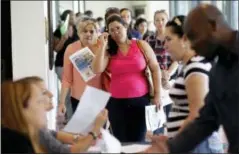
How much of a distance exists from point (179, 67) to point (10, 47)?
885 millimetres

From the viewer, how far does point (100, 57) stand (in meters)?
1.91

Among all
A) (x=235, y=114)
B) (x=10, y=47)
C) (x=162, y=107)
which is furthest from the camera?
(x=10, y=47)

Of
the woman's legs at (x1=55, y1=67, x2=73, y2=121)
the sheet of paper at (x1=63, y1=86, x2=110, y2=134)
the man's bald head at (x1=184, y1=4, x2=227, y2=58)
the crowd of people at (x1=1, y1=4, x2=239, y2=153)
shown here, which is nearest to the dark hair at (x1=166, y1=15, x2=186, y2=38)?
the crowd of people at (x1=1, y1=4, x2=239, y2=153)

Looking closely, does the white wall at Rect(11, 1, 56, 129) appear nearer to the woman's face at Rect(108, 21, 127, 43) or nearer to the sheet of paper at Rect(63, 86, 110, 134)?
the woman's face at Rect(108, 21, 127, 43)

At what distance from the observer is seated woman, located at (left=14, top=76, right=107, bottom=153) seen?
1419 millimetres

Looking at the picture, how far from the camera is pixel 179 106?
56.0 inches

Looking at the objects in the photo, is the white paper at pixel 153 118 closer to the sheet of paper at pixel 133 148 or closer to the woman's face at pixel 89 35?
the sheet of paper at pixel 133 148

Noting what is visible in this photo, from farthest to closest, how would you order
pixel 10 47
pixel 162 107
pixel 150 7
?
pixel 150 7 < pixel 10 47 < pixel 162 107

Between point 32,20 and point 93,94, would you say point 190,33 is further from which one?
point 32,20

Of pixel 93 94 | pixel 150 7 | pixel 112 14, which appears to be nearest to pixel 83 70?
pixel 112 14

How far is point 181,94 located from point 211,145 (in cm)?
19

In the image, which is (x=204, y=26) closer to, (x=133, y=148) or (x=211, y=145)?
(x=211, y=145)

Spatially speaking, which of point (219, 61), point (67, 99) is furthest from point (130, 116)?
point (219, 61)

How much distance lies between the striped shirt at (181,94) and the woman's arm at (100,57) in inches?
20.3
